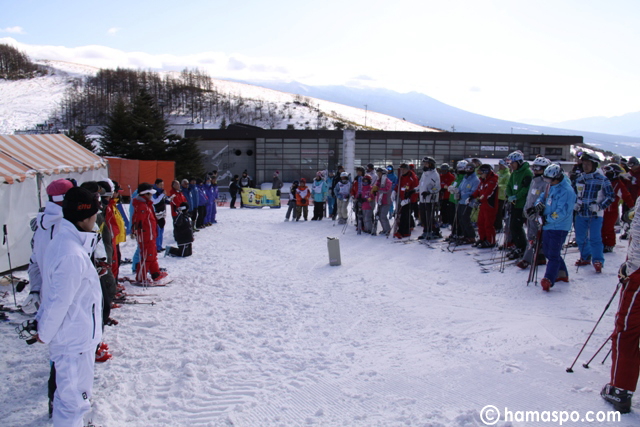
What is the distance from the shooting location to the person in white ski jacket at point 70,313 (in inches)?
110

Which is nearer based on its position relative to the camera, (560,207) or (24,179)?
(560,207)

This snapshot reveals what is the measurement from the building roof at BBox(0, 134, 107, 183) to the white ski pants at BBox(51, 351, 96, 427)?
652cm

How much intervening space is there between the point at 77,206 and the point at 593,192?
745cm

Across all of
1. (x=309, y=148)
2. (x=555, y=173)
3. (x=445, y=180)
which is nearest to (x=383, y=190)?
(x=445, y=180)

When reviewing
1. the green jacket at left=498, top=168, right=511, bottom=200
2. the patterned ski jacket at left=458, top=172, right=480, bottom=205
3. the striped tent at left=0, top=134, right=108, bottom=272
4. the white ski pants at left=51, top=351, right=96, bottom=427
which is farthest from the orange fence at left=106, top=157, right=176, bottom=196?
the white ski pants at left=51, top=351, right=96, bottom=427

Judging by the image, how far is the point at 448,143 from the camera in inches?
1518

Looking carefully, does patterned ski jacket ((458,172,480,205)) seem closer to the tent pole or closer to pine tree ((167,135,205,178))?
the tent pole

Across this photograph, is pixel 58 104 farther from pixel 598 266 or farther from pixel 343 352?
pixel 598 266

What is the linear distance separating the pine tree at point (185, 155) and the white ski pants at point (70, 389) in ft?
96.2

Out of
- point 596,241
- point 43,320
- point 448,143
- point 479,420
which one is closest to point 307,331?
point 479,420

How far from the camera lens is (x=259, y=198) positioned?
21891 millimetres

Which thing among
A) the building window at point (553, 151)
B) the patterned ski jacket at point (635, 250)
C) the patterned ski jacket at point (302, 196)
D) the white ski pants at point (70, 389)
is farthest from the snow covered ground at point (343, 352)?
the building window at point (553, 151)

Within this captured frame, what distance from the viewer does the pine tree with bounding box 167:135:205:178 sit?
31156mm

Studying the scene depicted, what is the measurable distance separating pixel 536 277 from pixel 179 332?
17.5ft
